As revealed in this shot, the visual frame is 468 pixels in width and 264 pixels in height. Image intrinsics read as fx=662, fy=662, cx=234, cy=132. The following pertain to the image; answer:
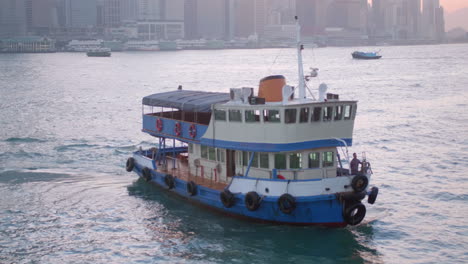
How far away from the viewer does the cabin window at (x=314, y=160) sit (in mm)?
23406

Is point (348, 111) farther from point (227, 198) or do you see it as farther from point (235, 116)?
point (227, 198)

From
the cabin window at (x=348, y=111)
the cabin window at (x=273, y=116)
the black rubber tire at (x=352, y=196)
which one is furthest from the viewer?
the cabin window at (x=348, y=111)

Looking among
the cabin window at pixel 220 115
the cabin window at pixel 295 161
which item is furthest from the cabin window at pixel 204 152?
the cabin window at pixel 295 161

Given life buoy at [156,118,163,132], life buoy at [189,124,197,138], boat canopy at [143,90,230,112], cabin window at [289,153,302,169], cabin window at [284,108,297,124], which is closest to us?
cabin window at [284,108,297,124]

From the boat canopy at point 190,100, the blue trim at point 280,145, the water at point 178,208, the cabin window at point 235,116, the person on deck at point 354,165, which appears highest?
the boat canopy at point 190,100

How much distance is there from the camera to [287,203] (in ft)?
73.4

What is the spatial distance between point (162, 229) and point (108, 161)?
12701 mm

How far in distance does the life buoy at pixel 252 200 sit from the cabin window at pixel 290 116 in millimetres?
2836

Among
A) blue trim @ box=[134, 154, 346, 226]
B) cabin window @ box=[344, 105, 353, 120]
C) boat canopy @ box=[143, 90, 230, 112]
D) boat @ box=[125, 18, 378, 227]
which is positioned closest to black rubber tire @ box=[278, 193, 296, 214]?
boat @ box=[125, 18, 378, 227]

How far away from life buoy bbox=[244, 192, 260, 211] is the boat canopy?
393cm

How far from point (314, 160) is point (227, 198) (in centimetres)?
345

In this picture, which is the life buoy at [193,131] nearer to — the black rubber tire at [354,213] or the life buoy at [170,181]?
the life buoy at [170,181]

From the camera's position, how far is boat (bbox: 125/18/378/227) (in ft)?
74.1

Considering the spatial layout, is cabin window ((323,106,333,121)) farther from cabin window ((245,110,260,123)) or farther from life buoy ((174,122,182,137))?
life buoy ((174,122,182,137))
